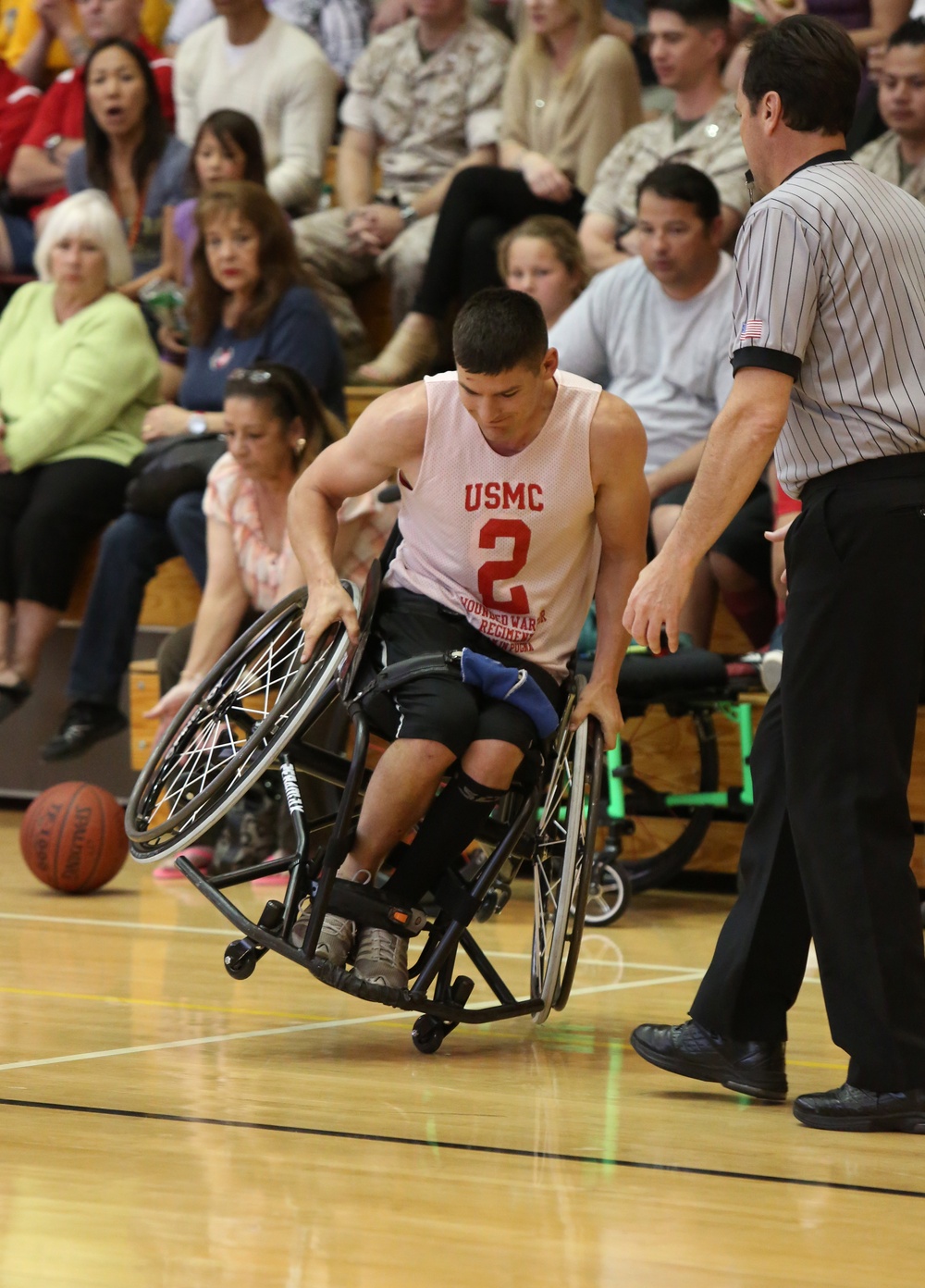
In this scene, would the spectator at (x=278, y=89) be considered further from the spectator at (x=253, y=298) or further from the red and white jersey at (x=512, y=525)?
the red and white jersey at (x=512, y=525)

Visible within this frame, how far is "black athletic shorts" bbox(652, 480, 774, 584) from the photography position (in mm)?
5113

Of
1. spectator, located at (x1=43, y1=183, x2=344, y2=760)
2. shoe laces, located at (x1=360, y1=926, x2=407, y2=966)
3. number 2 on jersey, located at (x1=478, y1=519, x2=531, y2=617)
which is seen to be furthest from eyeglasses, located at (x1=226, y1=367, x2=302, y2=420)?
shoe laces, located at (x1=360, y1=926, x2=407, y2=966)

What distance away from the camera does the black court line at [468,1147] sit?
A: 234 cm

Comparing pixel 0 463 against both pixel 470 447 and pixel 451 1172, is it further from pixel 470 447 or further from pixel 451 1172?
pixel 451 1172

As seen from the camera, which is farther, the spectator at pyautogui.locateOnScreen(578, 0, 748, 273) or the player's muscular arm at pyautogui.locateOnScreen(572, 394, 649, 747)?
the spectator at pyautogui.locateOnScreen(578, 0, 748, 273)

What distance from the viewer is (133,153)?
6.88 metres

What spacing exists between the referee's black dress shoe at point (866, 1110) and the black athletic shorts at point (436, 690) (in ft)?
2.62

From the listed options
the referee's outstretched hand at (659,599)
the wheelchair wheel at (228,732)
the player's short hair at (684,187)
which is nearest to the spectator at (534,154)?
the player's short hair at (684,187)

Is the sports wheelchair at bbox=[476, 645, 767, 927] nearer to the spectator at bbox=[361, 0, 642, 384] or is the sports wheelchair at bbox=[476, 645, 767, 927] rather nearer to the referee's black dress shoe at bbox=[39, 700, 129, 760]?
the referee's black dress shoe at bbox=[39, 700, 129, 760]

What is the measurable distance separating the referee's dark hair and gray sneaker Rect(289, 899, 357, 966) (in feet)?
4.89

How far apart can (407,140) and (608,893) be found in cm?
345

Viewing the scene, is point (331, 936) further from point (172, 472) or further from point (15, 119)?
point (15, 119)

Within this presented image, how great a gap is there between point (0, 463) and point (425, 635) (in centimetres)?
329

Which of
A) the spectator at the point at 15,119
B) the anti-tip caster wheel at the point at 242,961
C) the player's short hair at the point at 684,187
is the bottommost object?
the anti-tip caster wheel at the point at 242,961
